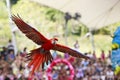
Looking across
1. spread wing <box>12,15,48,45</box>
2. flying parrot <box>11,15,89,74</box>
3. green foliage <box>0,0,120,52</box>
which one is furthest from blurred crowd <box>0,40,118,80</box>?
green foliage <box>0,0,120,52</box>

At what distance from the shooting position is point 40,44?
628 centimetres

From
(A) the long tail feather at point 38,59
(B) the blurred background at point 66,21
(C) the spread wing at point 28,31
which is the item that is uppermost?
(B) the blurred background at point 66,21

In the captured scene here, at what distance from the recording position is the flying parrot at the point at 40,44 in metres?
6.09

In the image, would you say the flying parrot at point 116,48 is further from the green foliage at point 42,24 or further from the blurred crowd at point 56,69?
the green foliage at point 42,24

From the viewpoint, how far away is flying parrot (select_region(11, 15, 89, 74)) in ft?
20.0

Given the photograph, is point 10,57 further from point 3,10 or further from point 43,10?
point 43,10

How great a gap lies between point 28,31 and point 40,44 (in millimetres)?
272

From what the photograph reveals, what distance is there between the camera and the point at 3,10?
88.1 feet

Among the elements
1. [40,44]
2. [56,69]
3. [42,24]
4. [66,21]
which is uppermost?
[42,24]

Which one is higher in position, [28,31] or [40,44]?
[28,31]

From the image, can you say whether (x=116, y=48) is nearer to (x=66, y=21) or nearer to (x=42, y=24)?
(x=66, y=21)

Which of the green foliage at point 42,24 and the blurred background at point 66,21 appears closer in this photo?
the blurred background at point 66,21

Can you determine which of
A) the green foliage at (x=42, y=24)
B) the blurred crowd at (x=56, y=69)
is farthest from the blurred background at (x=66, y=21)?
the blurred crowd at (x=56, y=69)

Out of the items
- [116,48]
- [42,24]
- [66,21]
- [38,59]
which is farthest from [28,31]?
[42,24]
